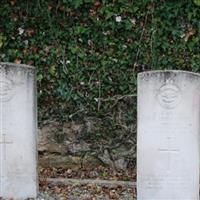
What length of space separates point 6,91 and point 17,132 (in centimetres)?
42

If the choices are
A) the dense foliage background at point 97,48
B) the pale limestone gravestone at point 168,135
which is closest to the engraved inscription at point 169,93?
the pale limestone gravestone at point 168,135

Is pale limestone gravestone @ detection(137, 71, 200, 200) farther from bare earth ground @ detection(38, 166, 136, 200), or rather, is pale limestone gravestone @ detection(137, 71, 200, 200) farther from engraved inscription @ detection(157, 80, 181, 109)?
bare earth ground @ detection(38, 166, 136, 200)

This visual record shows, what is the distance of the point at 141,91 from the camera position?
5.86m

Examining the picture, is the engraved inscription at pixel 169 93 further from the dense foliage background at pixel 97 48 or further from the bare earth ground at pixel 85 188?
the dense foliage background at pixel 97 48

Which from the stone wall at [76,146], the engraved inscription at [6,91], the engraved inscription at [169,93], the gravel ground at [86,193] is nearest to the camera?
the engraved inscription at [169,93]

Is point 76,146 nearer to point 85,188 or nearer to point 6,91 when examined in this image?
point 85,188

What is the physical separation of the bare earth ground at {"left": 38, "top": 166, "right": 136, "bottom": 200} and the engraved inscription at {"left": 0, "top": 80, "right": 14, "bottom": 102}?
110cm

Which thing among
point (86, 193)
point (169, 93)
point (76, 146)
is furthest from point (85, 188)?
point (169, 93)

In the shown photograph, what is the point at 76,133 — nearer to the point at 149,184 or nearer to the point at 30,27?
the point at 30,27

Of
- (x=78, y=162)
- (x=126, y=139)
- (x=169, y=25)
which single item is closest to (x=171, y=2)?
(x=169, y=25)

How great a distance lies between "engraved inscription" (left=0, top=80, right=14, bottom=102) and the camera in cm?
610

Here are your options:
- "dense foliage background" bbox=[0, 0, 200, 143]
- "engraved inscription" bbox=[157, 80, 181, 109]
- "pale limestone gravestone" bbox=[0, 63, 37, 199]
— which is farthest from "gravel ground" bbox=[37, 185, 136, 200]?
"engraved inscription" bbox=[157, 80, 181, 109]

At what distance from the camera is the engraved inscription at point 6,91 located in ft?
20.0

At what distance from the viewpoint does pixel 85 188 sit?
6.87 metres
